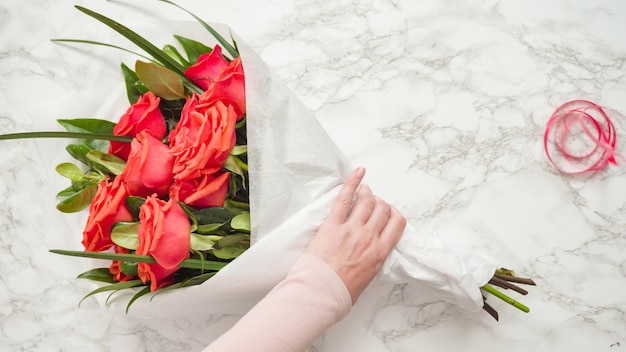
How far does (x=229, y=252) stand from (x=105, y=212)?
0.15 metres

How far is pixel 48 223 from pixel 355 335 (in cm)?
51

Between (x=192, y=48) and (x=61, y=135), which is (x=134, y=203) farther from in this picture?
(x=192, y=48)

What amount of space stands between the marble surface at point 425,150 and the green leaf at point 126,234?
9.1 inches

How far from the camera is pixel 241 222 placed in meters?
0.64

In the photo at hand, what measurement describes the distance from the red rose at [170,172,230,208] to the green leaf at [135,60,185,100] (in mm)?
121

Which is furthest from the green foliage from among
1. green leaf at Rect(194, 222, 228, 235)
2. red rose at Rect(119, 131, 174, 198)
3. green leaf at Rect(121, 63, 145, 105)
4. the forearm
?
the forearm

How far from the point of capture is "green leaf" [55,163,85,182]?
2.22 ft

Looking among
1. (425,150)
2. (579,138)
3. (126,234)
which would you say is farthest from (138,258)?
(579,138)

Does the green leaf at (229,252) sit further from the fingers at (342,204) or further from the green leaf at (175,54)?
the green leaf at (175,54)

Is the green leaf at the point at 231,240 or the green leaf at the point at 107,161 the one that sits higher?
the green leaf at the point at 107,161

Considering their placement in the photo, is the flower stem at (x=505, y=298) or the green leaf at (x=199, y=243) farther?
the flower stem at (x=505, y=298)

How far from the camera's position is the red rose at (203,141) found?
1.88ft

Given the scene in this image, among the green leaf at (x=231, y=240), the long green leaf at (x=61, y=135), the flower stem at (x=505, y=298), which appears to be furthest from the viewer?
the flower stem at (x=505, y=298)

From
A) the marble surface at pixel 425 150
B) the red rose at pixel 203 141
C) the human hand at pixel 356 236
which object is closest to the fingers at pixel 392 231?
the human hand at pixel 356 236
